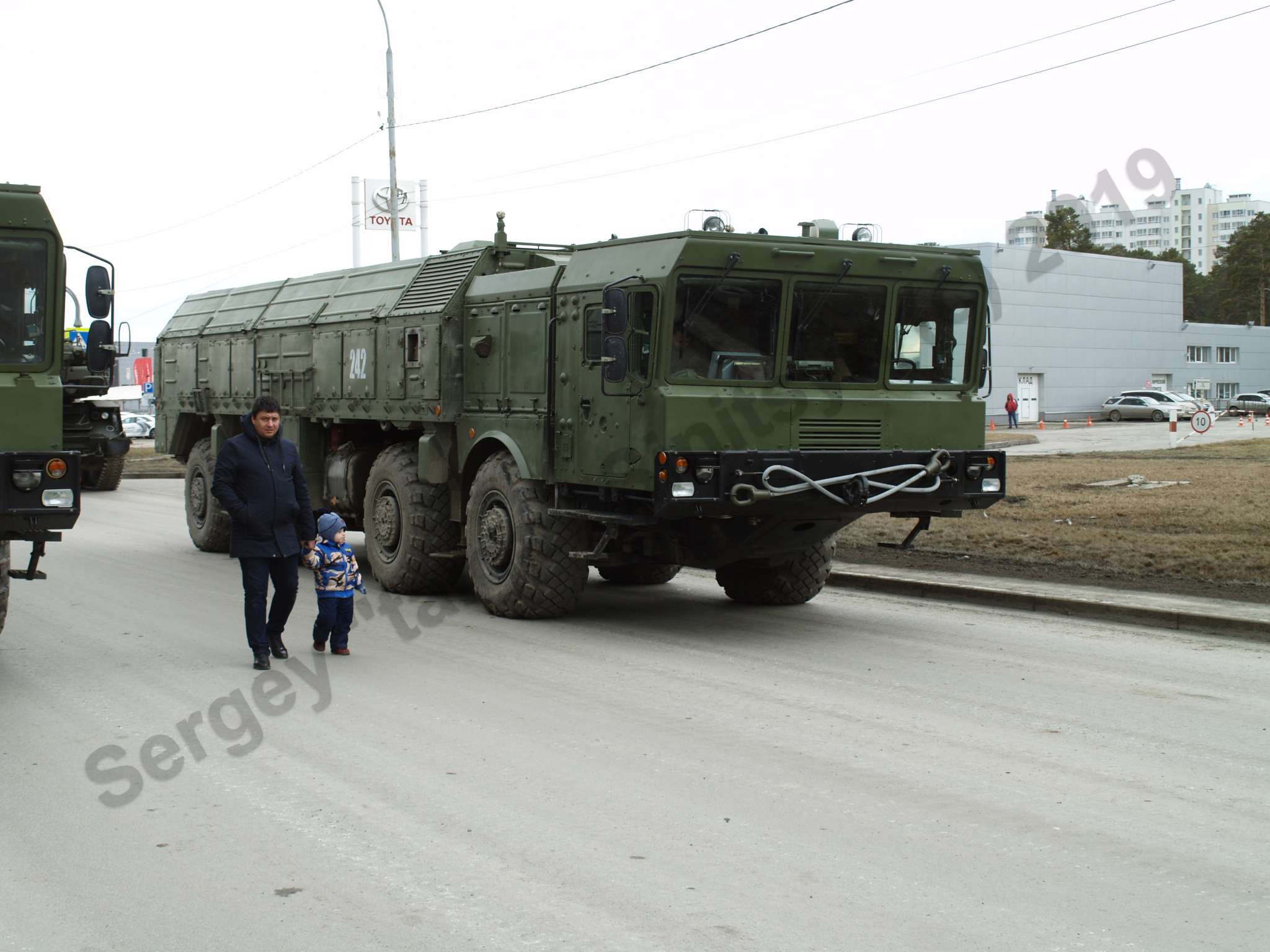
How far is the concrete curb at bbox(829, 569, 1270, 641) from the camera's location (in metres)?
11.1

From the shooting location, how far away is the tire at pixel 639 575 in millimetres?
14398

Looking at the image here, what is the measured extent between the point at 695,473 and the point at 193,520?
10.0m

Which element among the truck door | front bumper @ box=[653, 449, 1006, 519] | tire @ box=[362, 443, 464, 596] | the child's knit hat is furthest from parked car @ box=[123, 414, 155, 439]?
front bumper @ box=[653, 449, 1006, 519]

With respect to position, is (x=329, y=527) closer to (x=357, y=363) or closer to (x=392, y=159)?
(x=357, y=363)

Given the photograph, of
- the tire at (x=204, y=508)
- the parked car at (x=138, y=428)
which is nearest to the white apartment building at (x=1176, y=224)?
the parked car at (x=138, y=428)

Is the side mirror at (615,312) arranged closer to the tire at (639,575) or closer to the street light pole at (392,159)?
the tire at (639,575)

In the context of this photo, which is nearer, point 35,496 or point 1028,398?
point 35,496

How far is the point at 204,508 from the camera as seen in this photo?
17750 millimetres

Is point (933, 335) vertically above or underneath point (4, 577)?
above

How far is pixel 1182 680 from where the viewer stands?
30.3 ft

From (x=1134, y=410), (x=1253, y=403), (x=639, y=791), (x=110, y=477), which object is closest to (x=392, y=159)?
(x=110, y=477)

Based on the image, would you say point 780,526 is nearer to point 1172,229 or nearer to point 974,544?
point 974,544

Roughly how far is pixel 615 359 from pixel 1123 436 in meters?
36.1

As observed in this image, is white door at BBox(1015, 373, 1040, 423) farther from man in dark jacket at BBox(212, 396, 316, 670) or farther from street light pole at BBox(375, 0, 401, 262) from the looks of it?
man in dark jacket at BBox(212, 396, 316, 670)
